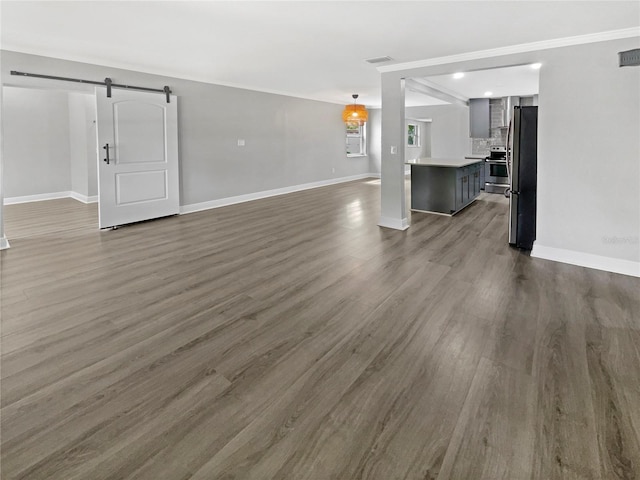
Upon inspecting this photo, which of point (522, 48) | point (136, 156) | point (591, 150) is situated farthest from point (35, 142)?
point (591, 150)

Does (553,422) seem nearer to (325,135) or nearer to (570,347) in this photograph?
(570,347)

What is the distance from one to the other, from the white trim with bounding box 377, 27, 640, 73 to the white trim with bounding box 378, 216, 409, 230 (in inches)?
80.0

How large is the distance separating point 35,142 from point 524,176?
9.16 metres

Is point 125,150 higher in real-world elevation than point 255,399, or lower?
higher

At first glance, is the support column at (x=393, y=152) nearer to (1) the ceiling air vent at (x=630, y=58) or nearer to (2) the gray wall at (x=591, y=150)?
(2) the gray wall at (x=591, y=150)

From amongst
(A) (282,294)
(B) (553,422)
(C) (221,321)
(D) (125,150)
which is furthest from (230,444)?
(D) (125,150)

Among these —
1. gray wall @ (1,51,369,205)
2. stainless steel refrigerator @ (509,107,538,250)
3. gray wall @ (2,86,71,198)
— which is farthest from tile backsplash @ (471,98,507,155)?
gray wall @ (2,86,71,198)

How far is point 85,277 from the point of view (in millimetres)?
3627

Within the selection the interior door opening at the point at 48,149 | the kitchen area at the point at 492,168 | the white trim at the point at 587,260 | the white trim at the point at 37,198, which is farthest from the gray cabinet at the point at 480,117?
the white trim at the point at 37,198

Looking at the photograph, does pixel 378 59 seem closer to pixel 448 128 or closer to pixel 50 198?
pixel 448 128

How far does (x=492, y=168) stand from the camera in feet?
29.3

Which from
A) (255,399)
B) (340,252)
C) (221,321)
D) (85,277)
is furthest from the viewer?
(340,252)

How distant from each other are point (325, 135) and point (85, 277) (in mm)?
7620

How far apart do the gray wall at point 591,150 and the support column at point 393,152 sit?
1763mm
